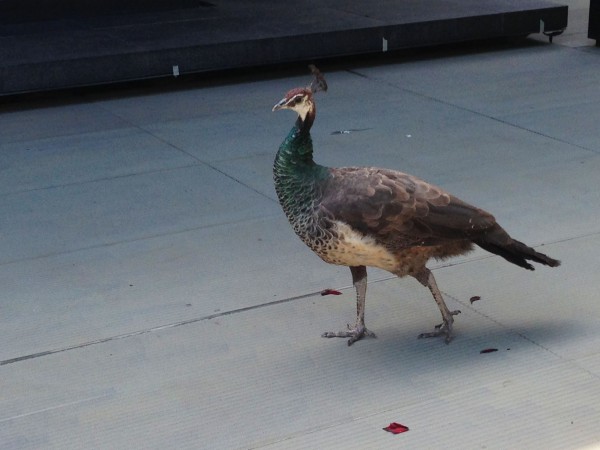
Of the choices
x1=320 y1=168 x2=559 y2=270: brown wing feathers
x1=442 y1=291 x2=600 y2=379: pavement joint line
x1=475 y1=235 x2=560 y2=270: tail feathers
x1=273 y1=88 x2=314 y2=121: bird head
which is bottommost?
x1=442 y1=291 x2=600 y2=379: pavement joint line

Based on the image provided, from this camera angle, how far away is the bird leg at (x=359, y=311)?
15.3 ft

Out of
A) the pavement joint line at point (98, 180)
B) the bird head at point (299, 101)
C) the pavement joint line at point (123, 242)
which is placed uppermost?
the bird head at point (299, 101)

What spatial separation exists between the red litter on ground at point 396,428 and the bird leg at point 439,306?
0.78 metres

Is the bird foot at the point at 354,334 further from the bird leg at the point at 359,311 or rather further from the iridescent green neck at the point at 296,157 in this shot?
the iridescent green neck at the point at 296,157

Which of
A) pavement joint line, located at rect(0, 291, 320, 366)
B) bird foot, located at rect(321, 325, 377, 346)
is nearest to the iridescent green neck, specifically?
bird foot, located at rect(321, 325, 377, 346)

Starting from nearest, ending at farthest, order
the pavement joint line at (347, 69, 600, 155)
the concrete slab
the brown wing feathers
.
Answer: the concrete slab → the brown wing feathers → the pavement joint line at (347, 69, 600, 155)

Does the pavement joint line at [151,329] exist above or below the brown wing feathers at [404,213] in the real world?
below

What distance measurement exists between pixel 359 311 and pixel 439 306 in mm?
350

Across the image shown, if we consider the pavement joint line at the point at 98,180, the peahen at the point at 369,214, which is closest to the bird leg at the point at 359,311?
the peahen at the point at 369,214

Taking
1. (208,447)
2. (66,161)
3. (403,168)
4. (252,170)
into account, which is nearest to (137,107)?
(66,161)

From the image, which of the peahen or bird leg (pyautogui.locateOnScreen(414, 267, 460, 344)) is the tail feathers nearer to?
the peahen

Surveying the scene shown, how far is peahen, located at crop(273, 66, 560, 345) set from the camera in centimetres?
437

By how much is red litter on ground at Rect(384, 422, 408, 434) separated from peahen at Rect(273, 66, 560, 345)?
76 cm

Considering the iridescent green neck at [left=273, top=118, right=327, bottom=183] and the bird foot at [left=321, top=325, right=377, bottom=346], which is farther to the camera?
the bird foot at [left=321, top=325, right=377, bottom=346]
